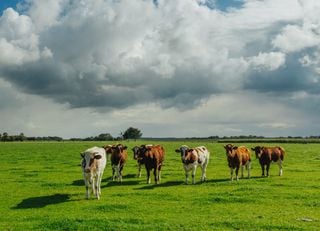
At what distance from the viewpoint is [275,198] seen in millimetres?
20672

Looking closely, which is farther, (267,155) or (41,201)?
(267,155)

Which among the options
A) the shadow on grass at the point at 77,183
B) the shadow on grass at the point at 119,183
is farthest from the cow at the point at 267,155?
the shadow on grass at the point at 77,183

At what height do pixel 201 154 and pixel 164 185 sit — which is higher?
pixel 201 154

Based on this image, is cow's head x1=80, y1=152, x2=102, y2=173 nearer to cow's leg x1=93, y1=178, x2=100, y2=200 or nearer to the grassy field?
cow's leg x1=93, y1=178, x2=100, y2=200

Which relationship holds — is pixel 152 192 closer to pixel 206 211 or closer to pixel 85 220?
pixel 206 211

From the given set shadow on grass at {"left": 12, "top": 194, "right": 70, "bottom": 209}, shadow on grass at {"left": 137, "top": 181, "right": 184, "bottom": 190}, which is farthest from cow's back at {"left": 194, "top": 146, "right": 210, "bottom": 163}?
shadow on grass at {"left": 12, "top": 194, "right": 70, "bottom": 209}

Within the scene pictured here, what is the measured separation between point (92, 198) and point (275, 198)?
28.9 feet

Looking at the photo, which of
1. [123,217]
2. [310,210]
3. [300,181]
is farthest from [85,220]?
[300,181]

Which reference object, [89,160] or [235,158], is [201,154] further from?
[89,160]

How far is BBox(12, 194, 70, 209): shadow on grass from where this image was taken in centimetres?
1948

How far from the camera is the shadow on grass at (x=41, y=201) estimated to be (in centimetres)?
1948

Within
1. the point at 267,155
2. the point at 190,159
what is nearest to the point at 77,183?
the point at 190,159

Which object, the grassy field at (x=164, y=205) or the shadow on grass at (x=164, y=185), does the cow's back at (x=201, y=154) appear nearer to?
the grassy field at (x=164, y=205)

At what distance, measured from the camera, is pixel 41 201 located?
67.8 ft
